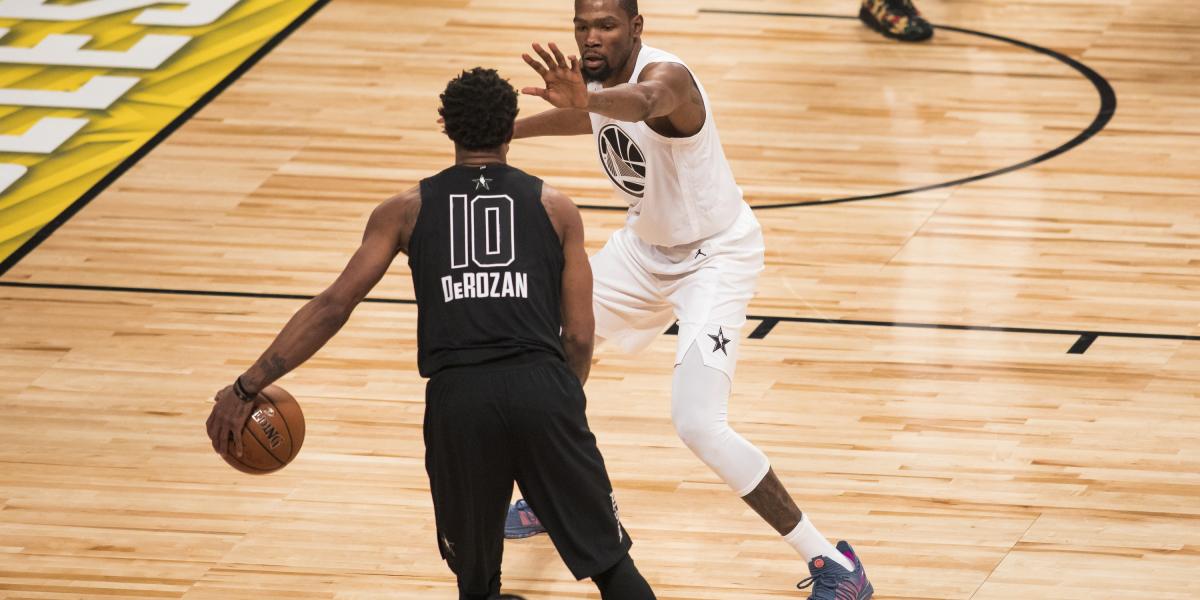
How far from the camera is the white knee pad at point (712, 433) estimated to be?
5082mm

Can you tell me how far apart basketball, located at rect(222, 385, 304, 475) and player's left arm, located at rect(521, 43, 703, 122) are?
3.44 ft

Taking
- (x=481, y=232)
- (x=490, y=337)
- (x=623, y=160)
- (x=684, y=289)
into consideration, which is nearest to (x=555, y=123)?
(x=623, y=160)

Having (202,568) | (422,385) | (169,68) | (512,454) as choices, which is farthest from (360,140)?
(512,454)

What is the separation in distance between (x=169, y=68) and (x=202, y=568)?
17.8 ft

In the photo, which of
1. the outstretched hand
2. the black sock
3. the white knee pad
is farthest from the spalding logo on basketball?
the black sock

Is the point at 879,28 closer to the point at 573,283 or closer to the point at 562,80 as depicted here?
the point at 562,80

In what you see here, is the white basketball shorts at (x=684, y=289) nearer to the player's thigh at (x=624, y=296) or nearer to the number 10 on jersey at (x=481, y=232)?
the player's thigh at (x=624, y=296)

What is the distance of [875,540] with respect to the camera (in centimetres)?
570

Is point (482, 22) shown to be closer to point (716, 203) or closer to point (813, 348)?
point (813, 348)

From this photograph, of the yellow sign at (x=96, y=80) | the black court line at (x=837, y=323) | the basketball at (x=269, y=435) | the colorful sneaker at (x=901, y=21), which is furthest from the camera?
the colorful sneaker at (x=901, y=21)

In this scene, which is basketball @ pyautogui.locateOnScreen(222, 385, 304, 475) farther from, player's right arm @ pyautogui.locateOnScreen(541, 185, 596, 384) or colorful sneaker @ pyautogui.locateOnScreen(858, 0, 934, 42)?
colorful sneaker @ pyautogui.locateOnScreen(858, 0, 934, 42)

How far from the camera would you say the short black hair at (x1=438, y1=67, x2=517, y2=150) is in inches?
171

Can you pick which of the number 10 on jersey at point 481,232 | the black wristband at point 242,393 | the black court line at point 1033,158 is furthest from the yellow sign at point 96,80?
the number 10 on jersey at point 481,232

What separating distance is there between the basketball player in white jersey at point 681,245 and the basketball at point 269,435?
1.07 metres
